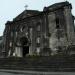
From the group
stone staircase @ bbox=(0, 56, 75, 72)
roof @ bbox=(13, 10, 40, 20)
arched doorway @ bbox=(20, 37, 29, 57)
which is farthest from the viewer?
roof @ bbox=(13, 10, 40, 20)

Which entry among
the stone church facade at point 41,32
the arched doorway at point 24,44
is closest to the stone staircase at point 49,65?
the stone church facade at point 41,32

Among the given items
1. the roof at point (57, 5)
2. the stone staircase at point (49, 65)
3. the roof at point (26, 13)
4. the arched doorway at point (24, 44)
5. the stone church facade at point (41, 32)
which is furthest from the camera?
the roof at point (26, 13)

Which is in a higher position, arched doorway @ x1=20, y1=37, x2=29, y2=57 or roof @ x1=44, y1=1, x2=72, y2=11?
roof @ x1=44, y1=1, x2=72, y2=11

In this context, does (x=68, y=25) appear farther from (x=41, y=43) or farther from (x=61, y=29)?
(x=41, y=43)

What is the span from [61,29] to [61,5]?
14.9 feet

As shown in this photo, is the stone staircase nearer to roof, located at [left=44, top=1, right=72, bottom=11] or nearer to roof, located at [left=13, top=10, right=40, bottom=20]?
roof, located at [left=44, top=1, right=72, bottom=11]

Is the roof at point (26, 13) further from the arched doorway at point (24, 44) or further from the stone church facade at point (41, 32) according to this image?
the arched doorway at point (24, 44)

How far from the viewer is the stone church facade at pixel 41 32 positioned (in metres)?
28.4

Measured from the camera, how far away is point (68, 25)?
92.8 ft

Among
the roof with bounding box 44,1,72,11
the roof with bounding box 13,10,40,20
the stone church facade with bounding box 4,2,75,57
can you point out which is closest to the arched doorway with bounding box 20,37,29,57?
the stone church facade with bounding box 4,2,75,57

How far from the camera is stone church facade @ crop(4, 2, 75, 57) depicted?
28.4 m

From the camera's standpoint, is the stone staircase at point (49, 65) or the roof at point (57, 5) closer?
the stone staircase at point (49, 65)

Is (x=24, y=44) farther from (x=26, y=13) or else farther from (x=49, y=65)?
(x=49, y=65)

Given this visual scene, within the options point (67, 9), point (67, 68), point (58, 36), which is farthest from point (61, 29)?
point (67, 68)
